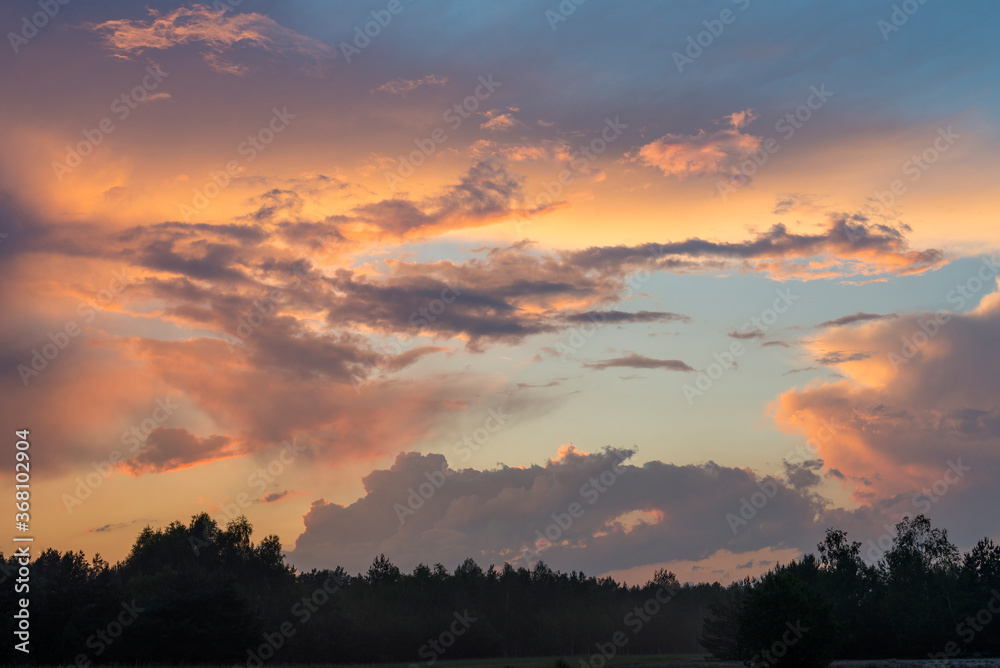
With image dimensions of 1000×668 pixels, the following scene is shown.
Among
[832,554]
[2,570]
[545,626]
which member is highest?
[2,570]

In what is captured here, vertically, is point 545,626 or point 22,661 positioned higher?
point 22,661

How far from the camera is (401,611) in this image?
154 meters

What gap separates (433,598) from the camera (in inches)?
6944

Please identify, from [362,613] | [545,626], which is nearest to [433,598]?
[545,626]

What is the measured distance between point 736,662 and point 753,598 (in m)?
46.8

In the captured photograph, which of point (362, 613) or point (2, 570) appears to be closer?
point (2, 570)

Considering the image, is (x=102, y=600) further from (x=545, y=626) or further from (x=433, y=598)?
(x=545, y=626)

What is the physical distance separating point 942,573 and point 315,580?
479 ft

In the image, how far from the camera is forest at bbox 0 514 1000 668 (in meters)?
68.5

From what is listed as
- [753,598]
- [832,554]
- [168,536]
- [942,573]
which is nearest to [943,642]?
[942,573]

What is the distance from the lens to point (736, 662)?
103 meters

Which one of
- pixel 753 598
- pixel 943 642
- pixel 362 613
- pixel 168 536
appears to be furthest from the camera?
pixel 168 536

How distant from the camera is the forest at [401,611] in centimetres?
6850

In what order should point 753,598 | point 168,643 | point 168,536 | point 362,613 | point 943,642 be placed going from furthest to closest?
1. point 168,536
2. point 362,613
3. point 943,642
4. point 168,643
5. point 753,598
